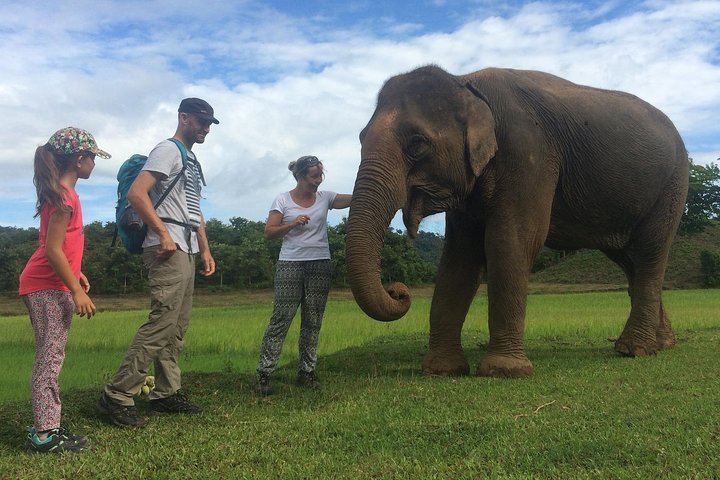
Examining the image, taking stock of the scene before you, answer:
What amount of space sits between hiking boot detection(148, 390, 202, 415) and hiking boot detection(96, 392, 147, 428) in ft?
1.04

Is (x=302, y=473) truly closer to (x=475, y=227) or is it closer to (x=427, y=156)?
(x=427, y=156)

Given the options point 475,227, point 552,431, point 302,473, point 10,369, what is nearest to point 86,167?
point 302,473

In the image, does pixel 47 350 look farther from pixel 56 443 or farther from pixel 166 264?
pixel 166 264

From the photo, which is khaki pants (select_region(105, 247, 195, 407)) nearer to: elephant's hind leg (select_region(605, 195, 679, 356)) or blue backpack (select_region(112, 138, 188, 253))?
blue backpack (select_region(112, 138, 188, 253))

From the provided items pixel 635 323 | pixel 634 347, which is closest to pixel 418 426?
pixel 634 347

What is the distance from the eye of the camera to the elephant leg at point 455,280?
19.3ft

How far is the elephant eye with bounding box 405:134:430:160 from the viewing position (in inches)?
192

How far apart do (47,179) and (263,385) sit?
227 centimetres

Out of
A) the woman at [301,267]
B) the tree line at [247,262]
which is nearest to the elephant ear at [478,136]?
the woman at [301,267]

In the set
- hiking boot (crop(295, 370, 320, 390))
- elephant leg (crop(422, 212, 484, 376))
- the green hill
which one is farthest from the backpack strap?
the green hill

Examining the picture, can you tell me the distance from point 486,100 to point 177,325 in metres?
3.15

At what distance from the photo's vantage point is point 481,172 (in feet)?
16.9

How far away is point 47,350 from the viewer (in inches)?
130

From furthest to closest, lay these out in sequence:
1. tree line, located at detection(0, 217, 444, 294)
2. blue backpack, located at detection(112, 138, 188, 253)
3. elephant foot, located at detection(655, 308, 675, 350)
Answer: tree line, located at detection(0, 217, 444, 294) < elephant foot, located at detection(655, 308, 675, 350) < blue backpack, located at detection(112, 138, 188, 253)
